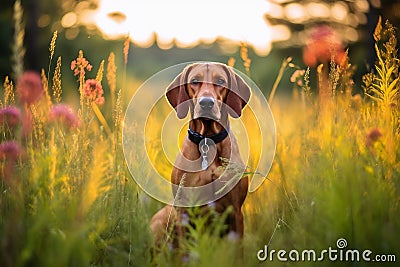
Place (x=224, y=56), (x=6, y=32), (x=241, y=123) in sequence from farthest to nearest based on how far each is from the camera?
1. (x=224, y=56)
2. (x=6, y=32)
3. (x=241, y=123)

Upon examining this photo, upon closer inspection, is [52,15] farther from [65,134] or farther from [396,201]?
[396,201]

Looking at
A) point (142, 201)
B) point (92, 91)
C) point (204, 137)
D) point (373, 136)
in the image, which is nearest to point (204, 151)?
point (204, 137)

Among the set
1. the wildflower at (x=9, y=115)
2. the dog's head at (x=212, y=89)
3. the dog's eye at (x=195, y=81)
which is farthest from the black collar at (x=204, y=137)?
the wildflower at (x=9, y=115)

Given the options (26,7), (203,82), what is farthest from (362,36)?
(203,82)

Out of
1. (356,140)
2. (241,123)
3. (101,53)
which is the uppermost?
(101,53)

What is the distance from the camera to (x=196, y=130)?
349 cm

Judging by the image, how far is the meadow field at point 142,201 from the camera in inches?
83.8

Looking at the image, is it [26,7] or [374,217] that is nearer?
[374,217]

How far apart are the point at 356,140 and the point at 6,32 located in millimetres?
9102

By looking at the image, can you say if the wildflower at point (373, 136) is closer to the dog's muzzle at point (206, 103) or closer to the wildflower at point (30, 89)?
the dog's muzzle at point (206, 103)

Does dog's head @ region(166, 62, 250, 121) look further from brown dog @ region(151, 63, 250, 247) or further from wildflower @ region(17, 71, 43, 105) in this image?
wildflower @ region(17, 71, 43, 105)

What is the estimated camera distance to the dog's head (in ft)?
11.3

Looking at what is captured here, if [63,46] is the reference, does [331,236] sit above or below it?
below

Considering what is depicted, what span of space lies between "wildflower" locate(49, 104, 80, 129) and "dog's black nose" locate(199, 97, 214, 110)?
31.7 inches
